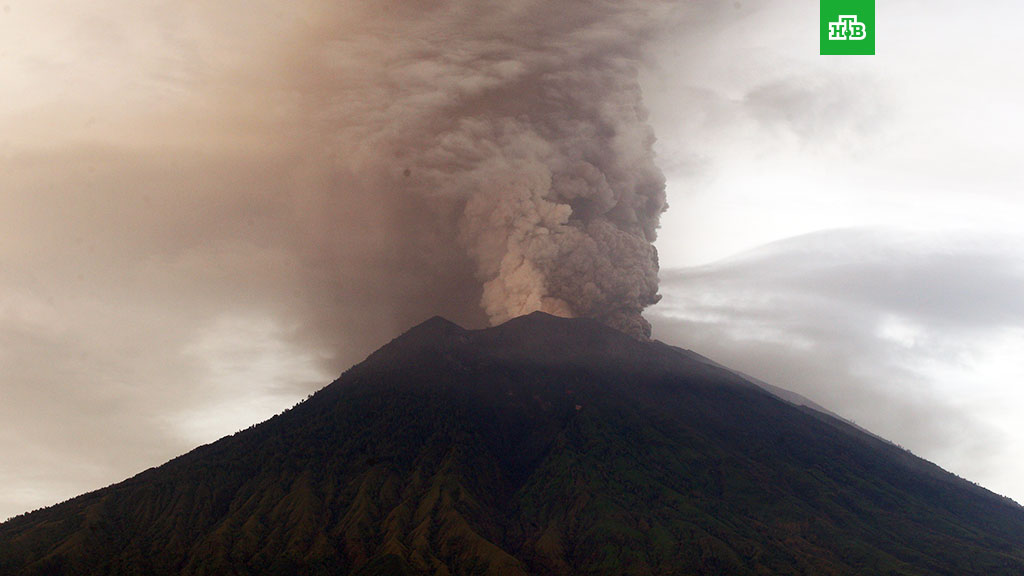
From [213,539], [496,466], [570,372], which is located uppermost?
[570,372]

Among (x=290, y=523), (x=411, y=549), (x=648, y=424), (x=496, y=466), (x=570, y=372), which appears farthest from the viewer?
(x=570, y=372)

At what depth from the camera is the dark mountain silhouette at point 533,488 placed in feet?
377

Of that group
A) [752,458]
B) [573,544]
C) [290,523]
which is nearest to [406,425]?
[290,523]

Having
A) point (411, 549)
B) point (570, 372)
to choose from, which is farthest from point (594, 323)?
point (411, 549)

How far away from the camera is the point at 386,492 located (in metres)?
130

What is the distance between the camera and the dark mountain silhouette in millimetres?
114812

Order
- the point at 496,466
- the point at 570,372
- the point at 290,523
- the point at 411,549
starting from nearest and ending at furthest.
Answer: the point at 411,549, the point at 290,523, the point at 496,466, the point at 570,372

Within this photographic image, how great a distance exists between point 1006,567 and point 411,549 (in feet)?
222

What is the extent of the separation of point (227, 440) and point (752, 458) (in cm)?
7798

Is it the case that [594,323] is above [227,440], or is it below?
above

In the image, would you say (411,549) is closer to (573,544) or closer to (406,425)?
(573,544)

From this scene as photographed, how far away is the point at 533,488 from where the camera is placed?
13150 centimetres

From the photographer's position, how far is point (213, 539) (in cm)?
11856

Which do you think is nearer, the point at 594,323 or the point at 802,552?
the point at 802,552
